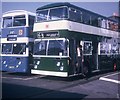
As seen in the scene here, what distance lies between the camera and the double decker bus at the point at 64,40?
12.6 metres

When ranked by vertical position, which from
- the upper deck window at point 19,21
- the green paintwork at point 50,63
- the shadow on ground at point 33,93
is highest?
the upper deck window at point 19,21

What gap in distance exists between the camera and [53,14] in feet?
44.2

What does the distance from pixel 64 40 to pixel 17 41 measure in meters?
3.82

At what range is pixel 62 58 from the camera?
491 inches

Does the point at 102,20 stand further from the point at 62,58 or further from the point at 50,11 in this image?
the point at 62,58

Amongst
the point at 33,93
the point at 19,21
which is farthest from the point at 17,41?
the point at 33,93

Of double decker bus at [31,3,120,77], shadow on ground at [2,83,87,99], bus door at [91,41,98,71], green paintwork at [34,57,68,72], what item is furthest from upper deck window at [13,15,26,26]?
shadow on ground at [2,83,87,99]

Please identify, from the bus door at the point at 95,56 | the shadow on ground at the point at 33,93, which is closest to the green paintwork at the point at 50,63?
the shadow on ground at the point at 33,93

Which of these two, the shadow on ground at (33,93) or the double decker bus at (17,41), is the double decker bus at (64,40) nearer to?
the double decker bus at (17,41)

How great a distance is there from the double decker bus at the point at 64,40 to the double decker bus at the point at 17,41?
2.88ft

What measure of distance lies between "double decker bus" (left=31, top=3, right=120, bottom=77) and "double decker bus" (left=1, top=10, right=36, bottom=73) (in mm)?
879

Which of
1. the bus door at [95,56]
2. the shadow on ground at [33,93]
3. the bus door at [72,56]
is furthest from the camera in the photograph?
the bus door at [95,56]

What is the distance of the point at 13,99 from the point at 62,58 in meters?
4.67

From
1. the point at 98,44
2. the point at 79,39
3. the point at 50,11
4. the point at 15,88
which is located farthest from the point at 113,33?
the point at 15,88
